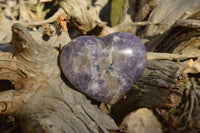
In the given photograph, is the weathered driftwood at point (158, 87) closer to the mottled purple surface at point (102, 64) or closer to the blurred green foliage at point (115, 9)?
the mottled purple surface at point (102, 64)

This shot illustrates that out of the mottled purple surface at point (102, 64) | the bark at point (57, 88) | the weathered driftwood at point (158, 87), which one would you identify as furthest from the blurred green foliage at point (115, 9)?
the mottled purple surface at point (102, 64)

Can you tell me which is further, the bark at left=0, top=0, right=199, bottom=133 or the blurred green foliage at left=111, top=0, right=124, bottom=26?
the blurred green foliage at left=111, top=0, right=124, bottom=26

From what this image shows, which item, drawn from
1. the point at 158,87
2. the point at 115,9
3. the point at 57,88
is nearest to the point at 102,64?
the point at 57,88

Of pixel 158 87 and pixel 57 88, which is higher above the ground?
pixel 158 87

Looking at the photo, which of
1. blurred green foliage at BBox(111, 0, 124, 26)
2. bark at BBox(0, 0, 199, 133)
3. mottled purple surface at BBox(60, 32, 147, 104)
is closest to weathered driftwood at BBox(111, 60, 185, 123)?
bark at BBox(0, 0, 199, 133)

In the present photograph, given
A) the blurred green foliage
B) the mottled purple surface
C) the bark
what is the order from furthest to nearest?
1. the blurred green foliage
2. the mottled purple surface
3. the bark

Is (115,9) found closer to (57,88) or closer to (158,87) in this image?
(158,87)

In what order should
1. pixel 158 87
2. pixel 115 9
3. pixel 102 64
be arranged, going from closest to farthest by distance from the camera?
1. pixel 102 64
2. pixel 158 87
3. pixel 115 9

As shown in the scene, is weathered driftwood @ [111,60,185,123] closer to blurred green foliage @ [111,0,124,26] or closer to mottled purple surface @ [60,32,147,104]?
mottled purple surface @ [60,32,147,104]

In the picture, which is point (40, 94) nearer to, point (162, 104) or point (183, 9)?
point (162, 104)
